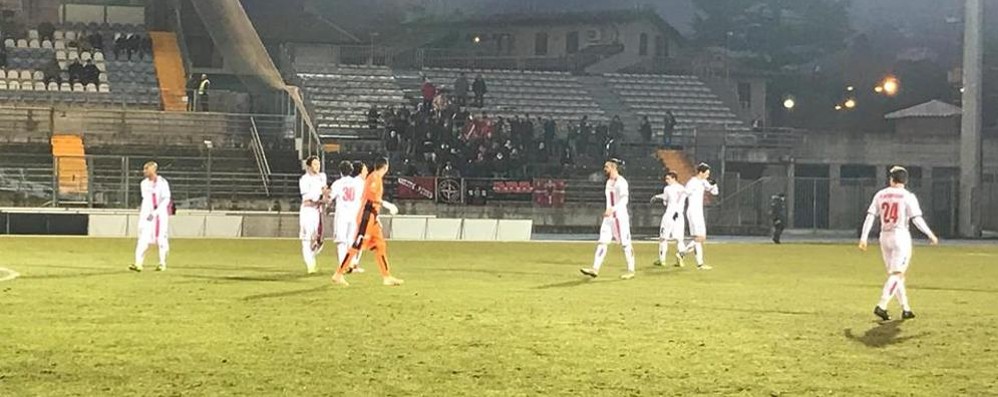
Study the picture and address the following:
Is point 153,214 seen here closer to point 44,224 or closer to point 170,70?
point 44,224

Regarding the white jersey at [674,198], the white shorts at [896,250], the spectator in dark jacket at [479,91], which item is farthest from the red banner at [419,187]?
the white shorts at [896,250]

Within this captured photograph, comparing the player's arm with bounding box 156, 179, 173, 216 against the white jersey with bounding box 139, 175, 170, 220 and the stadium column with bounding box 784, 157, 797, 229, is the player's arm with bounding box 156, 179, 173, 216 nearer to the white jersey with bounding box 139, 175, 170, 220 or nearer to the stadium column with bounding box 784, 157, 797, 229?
the white jersey with bounding box 139, 175, 170, 220

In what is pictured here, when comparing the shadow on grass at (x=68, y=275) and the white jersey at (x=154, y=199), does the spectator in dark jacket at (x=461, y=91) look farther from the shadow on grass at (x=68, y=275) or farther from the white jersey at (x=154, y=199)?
the shadow on grass at (x=68, y=275)

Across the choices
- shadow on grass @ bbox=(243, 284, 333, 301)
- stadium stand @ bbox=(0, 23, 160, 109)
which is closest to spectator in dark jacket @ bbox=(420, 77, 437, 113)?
stadium stand @ bbox=(0, 23, 160, 109)

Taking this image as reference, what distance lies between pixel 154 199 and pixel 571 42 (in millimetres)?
57140

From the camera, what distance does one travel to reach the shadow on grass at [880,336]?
1322 centimetres

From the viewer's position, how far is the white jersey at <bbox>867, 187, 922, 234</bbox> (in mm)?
15875

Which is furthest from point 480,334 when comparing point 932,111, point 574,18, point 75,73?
point 574,18

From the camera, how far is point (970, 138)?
47406 millimetres

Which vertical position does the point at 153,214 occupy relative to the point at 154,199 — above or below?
below

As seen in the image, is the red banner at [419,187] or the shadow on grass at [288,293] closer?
the shadow on grass at [288,293]

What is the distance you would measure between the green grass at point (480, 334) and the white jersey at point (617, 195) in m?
1.30

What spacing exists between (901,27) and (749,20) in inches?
833

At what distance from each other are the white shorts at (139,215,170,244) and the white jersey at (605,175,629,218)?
777cm
